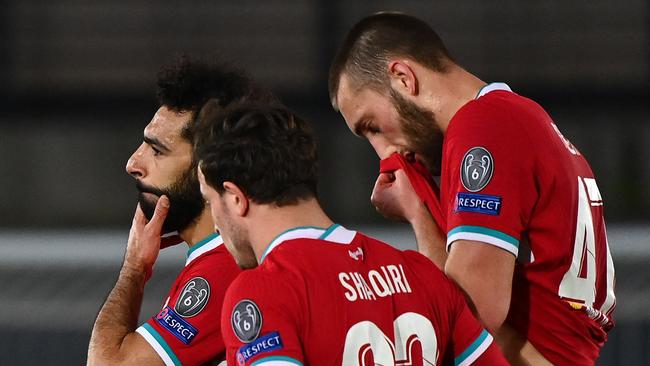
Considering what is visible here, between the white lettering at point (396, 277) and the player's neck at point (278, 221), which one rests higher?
the player's neck at point (278, 221)

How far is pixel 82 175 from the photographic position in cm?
777

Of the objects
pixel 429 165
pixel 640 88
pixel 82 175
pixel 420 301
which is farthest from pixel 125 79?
pixel 420 301

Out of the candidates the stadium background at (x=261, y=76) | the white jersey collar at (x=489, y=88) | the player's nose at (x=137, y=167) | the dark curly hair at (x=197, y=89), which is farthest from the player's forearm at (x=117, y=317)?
the stadium background at (x=261, y=76)

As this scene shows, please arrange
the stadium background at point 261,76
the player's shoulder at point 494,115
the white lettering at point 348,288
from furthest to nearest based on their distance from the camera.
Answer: the stadium background at point 261,76
the player's shoulder at point 494,115
the white lettering at point 348,288

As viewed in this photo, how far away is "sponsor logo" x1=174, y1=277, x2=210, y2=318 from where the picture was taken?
277cm

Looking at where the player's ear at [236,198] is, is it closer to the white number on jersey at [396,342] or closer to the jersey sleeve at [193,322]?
the white number on jersey at [396,342]

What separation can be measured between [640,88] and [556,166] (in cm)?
515

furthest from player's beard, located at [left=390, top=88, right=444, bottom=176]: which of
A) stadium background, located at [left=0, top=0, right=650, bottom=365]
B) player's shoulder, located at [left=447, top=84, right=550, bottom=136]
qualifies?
stadium background, located at [left=0, top=0, right=650, bottom=365]

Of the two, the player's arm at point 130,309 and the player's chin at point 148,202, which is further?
the player's chin at point 148,202

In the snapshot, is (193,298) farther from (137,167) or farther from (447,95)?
(447,95)

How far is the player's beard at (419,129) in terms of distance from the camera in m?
2.76

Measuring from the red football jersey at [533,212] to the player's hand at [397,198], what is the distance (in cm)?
13

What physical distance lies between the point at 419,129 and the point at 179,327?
0.76 metres

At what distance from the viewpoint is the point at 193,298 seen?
9.09 feet
